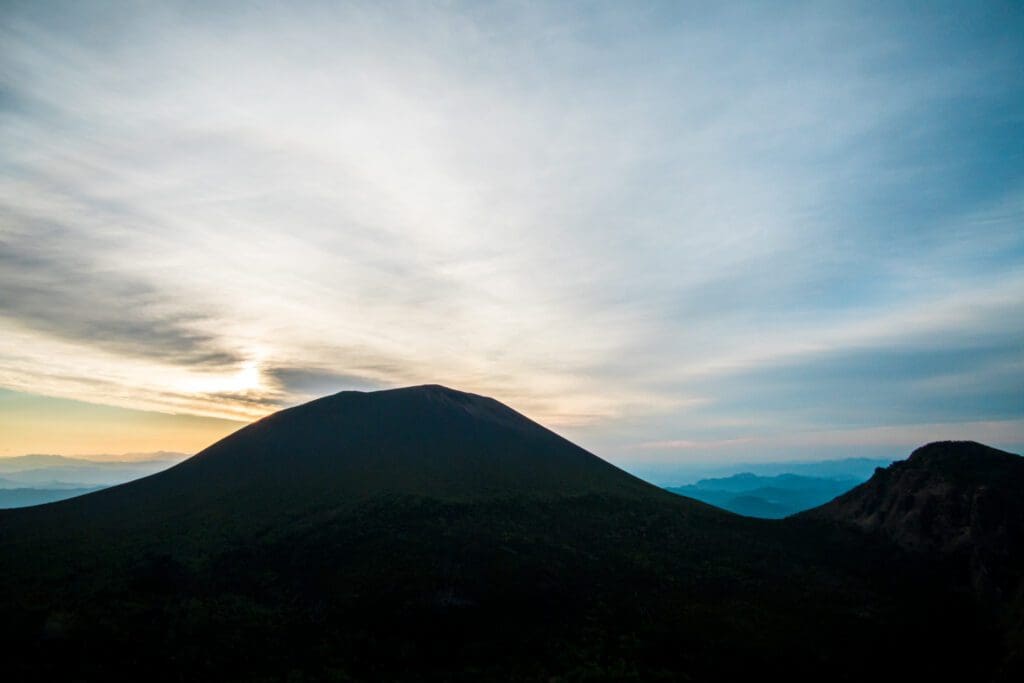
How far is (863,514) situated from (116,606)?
8807cm

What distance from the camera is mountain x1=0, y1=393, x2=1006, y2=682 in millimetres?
35719

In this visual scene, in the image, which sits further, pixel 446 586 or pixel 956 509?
pixel 956 509

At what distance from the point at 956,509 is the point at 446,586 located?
59762 mm

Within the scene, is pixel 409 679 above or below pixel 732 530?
below

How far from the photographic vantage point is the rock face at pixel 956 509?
50.6 metres

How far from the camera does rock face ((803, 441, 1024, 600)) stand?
50562 millimetres

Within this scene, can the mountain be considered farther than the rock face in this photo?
No

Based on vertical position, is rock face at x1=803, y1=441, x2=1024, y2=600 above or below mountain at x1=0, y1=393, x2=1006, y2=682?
above

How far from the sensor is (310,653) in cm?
3647

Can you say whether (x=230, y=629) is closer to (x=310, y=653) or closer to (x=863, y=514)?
(x=310, y=653)

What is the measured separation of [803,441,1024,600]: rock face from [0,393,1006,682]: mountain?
3206 millimetres

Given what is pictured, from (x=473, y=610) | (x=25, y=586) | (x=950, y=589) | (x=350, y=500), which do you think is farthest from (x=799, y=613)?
(x=25, y=586)

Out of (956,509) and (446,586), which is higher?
(956,509)

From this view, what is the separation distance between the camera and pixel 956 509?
5888 cm
